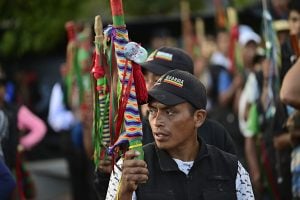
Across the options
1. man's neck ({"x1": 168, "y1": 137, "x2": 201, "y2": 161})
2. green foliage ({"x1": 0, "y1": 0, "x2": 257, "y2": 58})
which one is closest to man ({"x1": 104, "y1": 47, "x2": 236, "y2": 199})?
man's neck ({"x1": 168, "y1": 137, "x2": 201, "y2": 161})

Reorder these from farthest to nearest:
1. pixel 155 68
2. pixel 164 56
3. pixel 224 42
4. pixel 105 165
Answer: pixel 224 42
pixel 164 56
pixel 155 68
pixel 105 165

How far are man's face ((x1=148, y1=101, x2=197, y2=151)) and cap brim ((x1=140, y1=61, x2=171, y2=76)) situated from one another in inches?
50.6

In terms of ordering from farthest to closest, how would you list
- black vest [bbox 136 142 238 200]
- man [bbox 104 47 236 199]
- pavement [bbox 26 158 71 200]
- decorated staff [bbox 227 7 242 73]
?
pavement [bbox 26 158 71 200] < decorated staff [bbox 227 7 242 73] < man [bbox 104 47 236 199] < black vest [bbox 136 142 238 200]

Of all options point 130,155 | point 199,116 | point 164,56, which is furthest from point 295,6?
point 130,155

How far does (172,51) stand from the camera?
6.59m

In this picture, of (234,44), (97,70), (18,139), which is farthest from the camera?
(234,44)

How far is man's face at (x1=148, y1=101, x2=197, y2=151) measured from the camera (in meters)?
5.06

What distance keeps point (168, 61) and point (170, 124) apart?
1513 mm

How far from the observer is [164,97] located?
5035mm

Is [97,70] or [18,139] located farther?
[18,139]

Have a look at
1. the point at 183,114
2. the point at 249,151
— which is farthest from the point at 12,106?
the point at 183,114

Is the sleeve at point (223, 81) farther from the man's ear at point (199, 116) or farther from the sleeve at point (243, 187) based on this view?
the sleeve at point (243, 187)

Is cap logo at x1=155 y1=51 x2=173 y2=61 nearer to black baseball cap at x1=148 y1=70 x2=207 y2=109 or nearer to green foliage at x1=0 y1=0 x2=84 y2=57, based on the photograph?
black baseball cap at x1=148 y1=70 x2=207 y2=109

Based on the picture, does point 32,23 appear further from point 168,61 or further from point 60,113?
point 168,61
